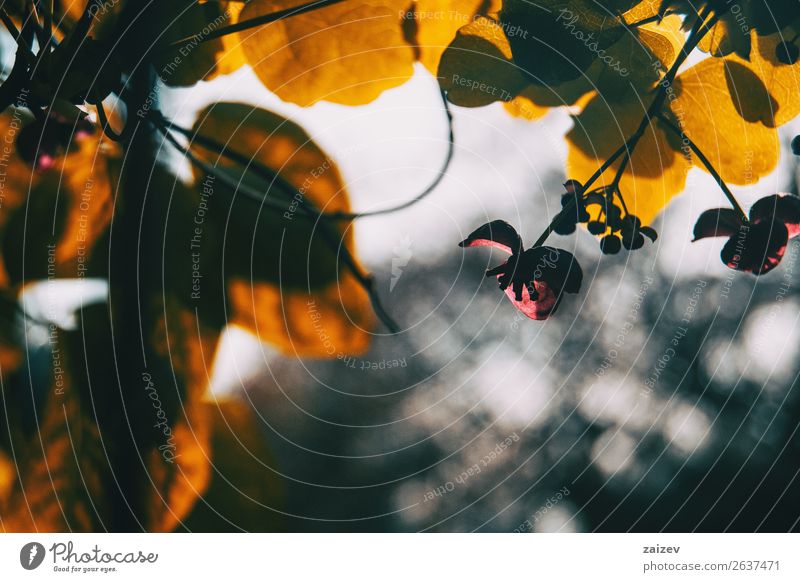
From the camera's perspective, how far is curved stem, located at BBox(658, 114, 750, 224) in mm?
564

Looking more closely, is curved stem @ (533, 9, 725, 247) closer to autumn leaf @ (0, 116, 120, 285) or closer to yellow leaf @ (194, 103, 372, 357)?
yellow leaf @ (194, 103, 372, 357)

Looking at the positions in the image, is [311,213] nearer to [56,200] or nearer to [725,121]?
[56,200]

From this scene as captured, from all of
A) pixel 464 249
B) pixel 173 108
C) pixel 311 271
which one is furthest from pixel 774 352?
pixel 173 108

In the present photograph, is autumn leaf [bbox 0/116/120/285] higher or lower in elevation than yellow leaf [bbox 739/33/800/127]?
higher

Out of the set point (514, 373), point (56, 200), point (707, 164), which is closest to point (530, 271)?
point (514, 373)

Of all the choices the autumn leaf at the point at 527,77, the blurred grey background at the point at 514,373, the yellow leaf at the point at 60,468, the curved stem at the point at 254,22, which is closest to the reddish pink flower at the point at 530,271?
the blurred grey background at the point at 514,373

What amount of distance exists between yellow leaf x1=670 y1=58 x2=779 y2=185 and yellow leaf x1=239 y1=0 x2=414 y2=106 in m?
0.28

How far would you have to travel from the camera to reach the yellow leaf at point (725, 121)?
564 millimetres
